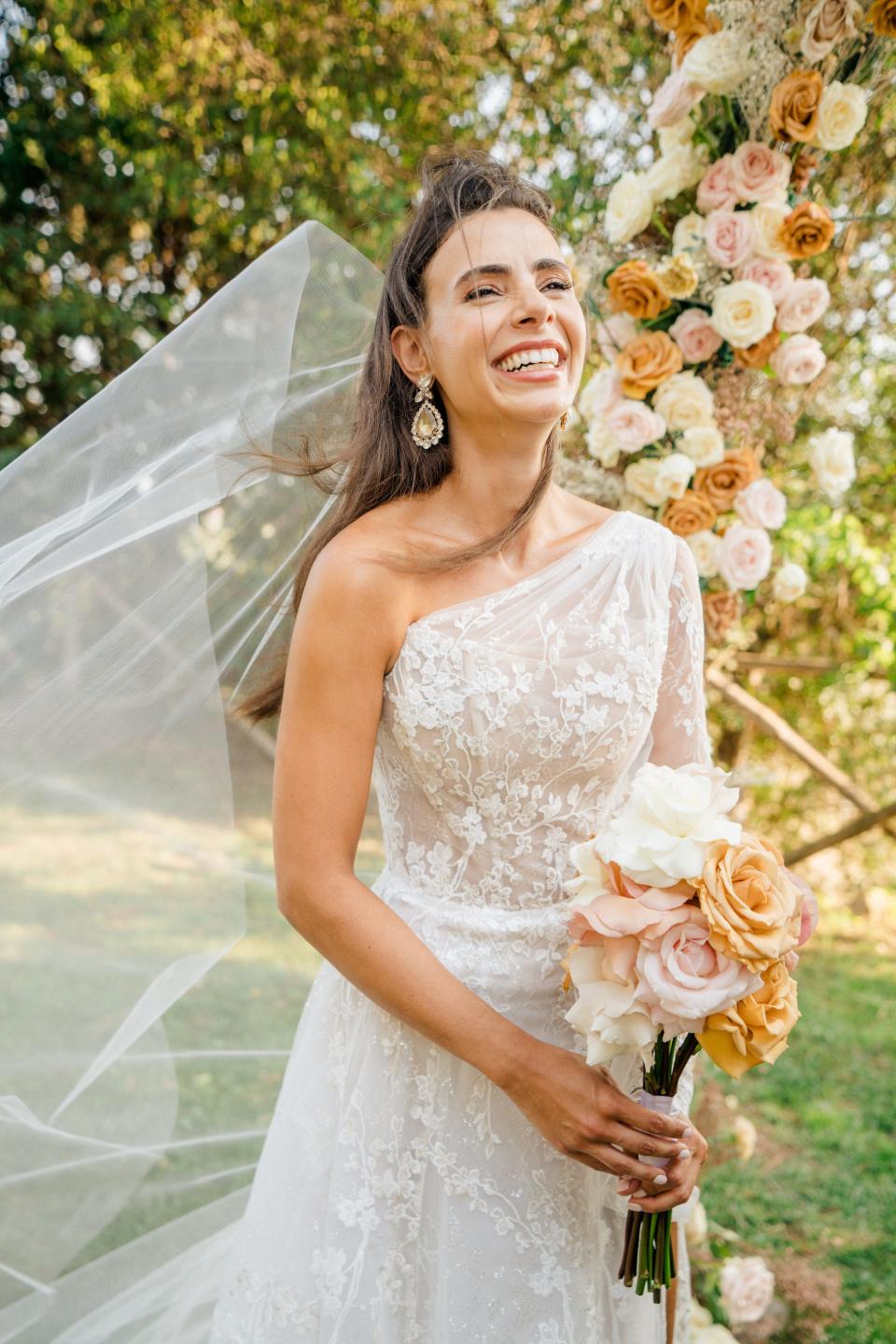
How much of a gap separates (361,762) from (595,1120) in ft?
2.07

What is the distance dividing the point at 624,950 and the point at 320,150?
6304 millimetres

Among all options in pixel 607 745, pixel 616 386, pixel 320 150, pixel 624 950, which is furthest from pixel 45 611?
pixel 320 150

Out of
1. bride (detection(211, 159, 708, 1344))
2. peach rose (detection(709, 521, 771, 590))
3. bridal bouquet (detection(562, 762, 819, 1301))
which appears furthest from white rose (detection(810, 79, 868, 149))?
bridal bouquet (detection(562, 762, 819, 1301))

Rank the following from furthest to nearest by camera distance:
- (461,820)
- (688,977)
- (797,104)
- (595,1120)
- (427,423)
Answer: (797,104)
(427,423)
(461,820)
(595,1120)
(688,977)

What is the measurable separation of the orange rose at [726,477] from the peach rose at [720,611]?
25 centimetres

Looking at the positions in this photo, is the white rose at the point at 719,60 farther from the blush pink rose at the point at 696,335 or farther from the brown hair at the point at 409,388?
the brown hair at the point at 409,388

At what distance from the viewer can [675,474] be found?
2748 mm

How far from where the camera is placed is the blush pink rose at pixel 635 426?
2758mm

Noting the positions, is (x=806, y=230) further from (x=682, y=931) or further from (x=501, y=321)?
(x=682, y=931)

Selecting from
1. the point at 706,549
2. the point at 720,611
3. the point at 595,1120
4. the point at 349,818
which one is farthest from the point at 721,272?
the point at 595,1120

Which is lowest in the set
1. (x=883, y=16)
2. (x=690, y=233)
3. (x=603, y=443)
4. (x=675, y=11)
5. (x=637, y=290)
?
(x=603, y=443)

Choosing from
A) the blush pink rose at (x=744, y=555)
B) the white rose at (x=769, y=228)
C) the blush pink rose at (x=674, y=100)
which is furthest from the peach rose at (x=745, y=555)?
the blush pink rose at (x=674, y=100)

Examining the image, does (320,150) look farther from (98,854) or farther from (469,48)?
(98,854)

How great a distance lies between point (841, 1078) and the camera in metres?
4.85
